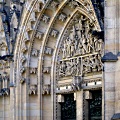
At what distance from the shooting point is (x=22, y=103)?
21.9 m

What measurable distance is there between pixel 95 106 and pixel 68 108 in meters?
1.44

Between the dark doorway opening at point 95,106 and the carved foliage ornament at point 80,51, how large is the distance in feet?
2.64

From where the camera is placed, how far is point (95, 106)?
19.9 metres

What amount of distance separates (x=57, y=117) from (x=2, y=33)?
3839 mm

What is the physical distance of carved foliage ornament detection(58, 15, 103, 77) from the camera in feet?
64.0

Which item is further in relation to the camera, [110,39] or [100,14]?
[100,14]

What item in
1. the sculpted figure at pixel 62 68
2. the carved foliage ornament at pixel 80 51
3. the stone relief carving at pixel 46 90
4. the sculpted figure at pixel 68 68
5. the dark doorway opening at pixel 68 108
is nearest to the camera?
the carved foliage ornament at pixel 80 51

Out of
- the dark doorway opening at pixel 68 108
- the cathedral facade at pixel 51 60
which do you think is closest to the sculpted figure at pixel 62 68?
the cathedral facade at pixel 51 60

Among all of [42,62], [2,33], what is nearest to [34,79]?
[42,62]

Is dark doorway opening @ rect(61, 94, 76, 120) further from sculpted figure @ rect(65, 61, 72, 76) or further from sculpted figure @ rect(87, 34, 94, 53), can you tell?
sculpted figure @ rect(87, 34, 94, 53)

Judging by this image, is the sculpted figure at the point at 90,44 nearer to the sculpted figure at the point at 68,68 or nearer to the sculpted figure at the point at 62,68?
the sculpted figure at the point at 68,68

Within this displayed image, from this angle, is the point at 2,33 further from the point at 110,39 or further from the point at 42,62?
the point at 110,39

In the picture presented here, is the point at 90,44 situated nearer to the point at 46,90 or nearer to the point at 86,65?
the point at 86,65

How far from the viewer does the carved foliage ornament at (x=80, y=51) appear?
19.5m
